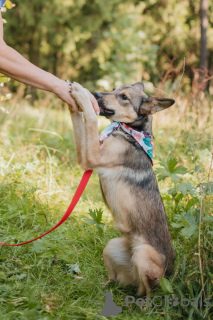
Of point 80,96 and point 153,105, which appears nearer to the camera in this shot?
point 80,96

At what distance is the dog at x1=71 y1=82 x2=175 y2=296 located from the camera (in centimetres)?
300

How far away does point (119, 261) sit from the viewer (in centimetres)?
312

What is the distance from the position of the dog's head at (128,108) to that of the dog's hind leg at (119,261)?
123 cm

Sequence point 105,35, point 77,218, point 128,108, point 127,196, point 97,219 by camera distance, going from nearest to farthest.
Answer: point 127,196
point 128,108
point 97,219
point 77,218
point 105,35

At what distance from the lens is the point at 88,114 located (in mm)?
3021

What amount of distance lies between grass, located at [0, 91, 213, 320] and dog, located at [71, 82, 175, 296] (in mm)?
150

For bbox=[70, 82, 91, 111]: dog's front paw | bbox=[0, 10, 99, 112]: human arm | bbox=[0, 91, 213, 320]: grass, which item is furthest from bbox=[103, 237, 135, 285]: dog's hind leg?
bbox=[0, 10, 99, 112]: human arm

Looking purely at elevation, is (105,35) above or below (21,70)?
above

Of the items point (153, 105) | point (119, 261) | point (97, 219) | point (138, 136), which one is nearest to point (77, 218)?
point (97, 219)

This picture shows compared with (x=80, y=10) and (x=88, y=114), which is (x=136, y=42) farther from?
(x=88, y=114)

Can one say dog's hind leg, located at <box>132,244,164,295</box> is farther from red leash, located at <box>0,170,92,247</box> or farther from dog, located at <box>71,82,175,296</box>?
red leash, located at <box>0,170,92,247</box>

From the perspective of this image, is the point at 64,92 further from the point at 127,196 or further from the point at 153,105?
the point at 127,196

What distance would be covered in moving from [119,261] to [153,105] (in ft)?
5.23

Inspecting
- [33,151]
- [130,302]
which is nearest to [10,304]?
[130,302]
